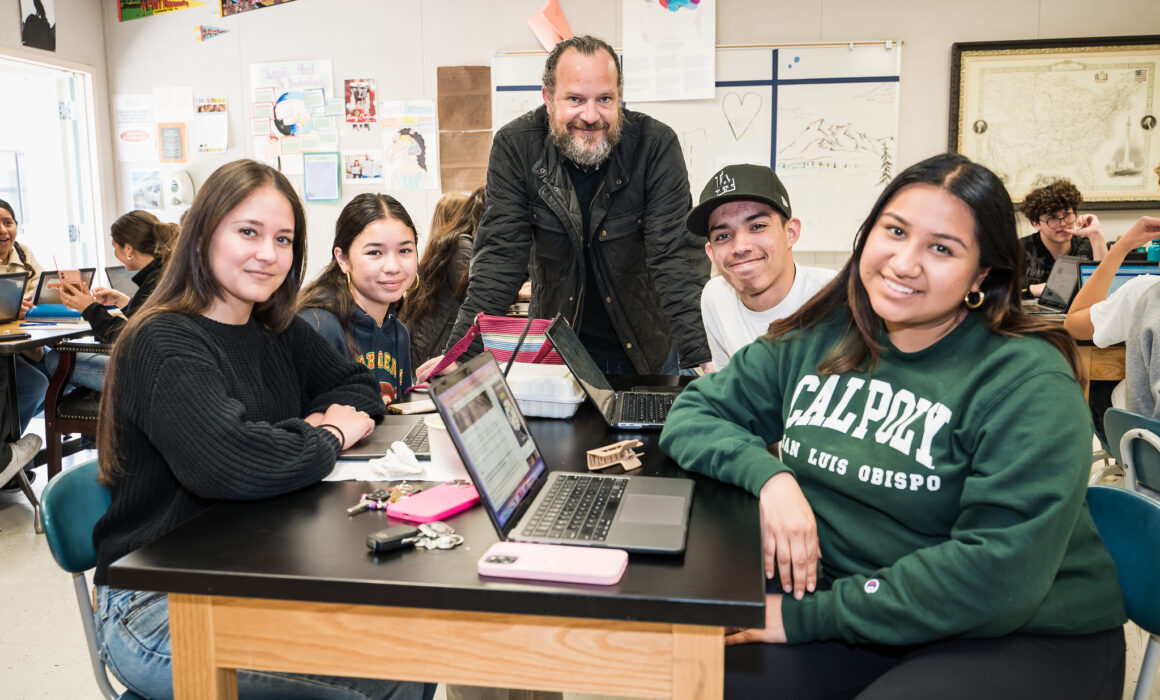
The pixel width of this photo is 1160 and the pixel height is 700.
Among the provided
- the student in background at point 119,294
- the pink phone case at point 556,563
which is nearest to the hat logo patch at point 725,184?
the pink phone case at point 556,563

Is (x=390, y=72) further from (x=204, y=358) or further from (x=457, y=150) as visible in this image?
(x=204, y=358)

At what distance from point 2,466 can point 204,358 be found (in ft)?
8.93

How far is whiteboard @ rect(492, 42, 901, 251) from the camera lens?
4406 millimetres

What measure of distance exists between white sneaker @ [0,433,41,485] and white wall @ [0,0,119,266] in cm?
233

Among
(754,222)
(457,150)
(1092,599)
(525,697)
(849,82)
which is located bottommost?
(525,697)

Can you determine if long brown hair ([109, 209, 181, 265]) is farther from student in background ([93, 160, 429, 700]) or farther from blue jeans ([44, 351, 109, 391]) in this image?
student in background ([93, 160, 429, 700])

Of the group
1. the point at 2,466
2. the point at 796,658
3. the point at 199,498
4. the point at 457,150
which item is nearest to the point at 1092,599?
the point at 796,658

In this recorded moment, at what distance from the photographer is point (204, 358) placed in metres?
1.24

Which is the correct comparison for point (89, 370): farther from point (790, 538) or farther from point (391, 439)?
point (790, 538)

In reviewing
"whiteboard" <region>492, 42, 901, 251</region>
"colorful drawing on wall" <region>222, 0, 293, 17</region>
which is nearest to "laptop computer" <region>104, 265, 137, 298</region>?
"colorful drawing on wall" <region>222, 0, 293, 17</region>

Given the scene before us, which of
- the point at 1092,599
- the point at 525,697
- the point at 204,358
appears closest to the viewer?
the point at 1092,599

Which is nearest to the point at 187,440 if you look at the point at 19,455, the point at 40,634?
the point at 40,634

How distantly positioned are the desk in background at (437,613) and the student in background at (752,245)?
0.86m

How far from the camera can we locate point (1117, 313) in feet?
8.38
